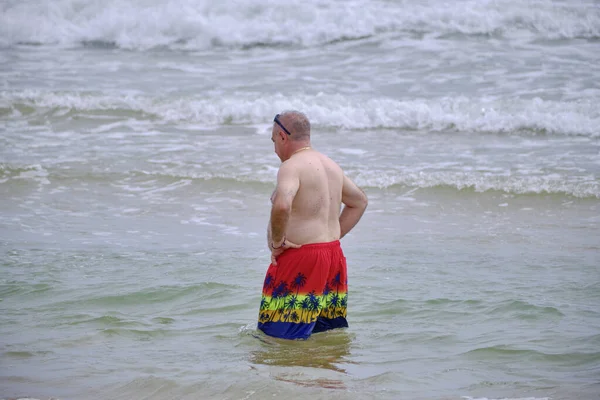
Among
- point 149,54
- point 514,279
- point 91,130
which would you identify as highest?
point 149,54

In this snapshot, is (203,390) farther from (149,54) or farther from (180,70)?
(149,54)

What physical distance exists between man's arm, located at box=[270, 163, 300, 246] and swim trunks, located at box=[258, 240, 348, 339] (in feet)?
0.65

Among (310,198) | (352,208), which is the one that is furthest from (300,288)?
(352,208)

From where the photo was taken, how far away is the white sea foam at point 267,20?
1775 centimetres

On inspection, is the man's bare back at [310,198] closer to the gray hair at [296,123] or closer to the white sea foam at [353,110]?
the gray hair at [296,123]

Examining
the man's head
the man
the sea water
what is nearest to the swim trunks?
the man

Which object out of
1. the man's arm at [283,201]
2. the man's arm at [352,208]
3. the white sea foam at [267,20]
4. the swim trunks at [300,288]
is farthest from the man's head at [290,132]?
the white sea foam at [267,20]

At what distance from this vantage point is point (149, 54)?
60.3 feet

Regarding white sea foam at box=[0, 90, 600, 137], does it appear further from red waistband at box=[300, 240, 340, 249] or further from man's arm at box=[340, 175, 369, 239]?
red waistband at box=[300, 240, 340, 249]

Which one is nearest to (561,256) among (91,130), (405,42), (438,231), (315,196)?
(438,231)

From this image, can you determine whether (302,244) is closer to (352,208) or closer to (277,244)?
(277,244)

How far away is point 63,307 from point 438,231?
3845 millimetres

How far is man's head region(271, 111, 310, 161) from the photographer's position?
4656mm

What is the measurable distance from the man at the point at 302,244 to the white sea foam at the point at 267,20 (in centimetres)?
1382
